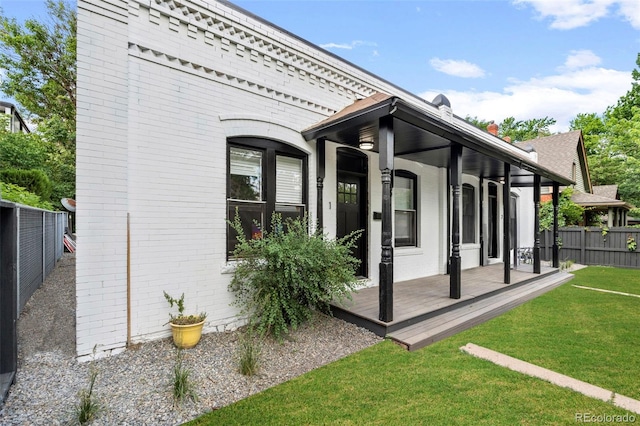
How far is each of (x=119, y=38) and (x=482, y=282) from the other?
25.6 ft

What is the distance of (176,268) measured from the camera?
13.1 feet

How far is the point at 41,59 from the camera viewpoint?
1595 centimetres

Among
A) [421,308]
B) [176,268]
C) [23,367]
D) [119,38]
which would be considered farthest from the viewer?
[421,308]

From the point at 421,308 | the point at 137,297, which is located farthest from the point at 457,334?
the point at 137,297

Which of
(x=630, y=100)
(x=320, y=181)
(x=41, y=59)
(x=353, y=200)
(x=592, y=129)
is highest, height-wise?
(x=630, y=100)

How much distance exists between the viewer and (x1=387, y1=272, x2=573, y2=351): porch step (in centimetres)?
398

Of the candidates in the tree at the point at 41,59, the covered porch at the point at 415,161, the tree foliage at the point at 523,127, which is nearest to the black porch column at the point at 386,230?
the covered porch at the point at 415,161

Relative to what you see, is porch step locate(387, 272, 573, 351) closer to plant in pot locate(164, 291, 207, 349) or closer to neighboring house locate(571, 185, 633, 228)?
plant in pot locate(164, 291, 207, 349)

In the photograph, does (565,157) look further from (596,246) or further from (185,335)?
(185,335)

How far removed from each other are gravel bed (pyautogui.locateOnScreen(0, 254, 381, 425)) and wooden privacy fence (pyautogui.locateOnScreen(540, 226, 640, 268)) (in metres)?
12.6

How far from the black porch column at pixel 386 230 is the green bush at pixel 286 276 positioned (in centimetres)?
47

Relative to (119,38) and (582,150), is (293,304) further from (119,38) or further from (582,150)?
(582,150)

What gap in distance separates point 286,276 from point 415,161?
5038mm

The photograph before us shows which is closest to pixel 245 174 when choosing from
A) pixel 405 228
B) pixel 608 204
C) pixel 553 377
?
pixel 405 228
